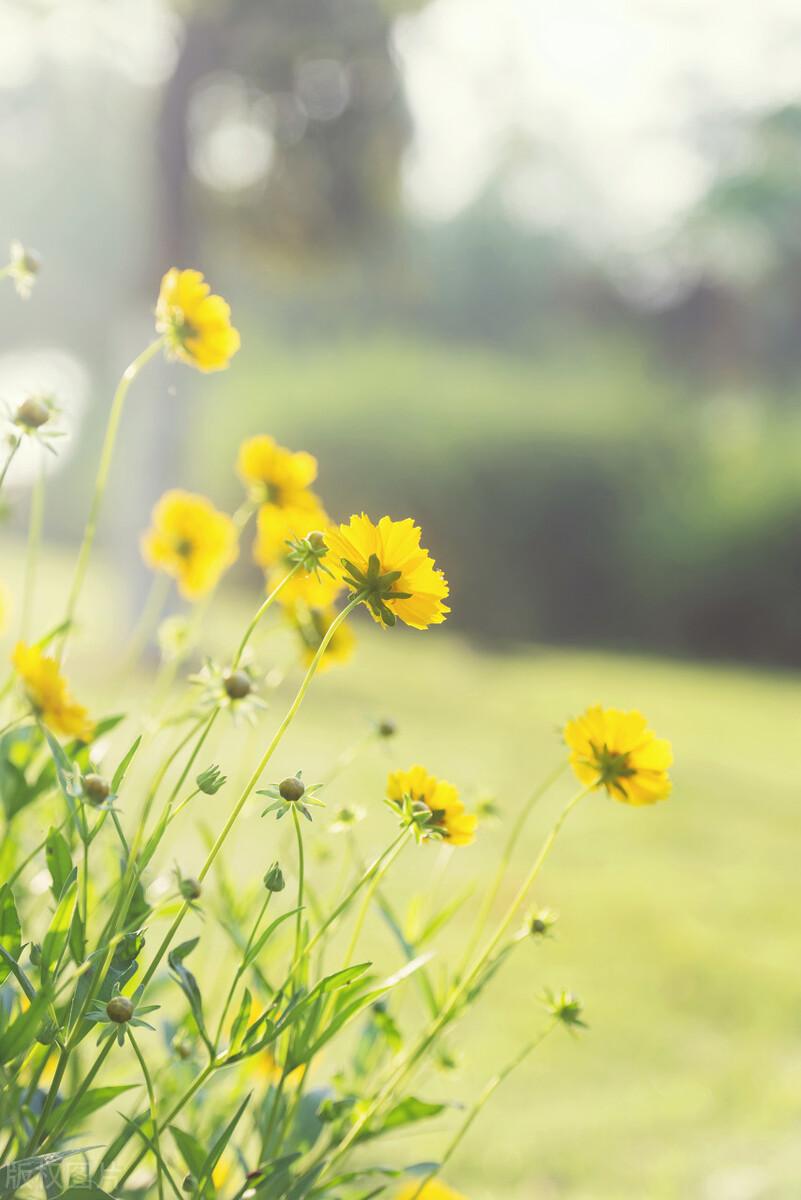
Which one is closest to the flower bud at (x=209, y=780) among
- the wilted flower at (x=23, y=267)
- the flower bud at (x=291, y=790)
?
the flower bud at (x=291, y=790)

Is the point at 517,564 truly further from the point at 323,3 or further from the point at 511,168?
the point at 511,168

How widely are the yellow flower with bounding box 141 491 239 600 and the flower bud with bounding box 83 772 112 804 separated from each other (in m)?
0.29

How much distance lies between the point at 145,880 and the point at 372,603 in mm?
223

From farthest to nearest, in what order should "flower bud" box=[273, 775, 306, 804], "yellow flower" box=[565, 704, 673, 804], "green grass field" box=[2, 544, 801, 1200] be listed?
"green grass field" box=[2, 544, 801, 1200] → "yellow flower" box=[565, 704, 673, 804] → "flower bud" box=[273, 775, 306, 804]

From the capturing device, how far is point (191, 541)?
2.31 ft

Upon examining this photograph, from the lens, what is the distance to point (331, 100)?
3.50m

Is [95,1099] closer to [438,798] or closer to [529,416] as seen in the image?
[438,798]

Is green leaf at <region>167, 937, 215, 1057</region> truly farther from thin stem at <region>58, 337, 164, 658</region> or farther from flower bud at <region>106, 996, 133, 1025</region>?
thin stem at <region>58, 337, 164, 658</region>

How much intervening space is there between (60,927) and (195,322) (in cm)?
26

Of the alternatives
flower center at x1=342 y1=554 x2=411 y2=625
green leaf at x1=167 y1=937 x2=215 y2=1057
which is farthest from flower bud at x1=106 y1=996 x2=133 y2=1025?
flower center at x1=342 y1=554 x2=411 y2=625

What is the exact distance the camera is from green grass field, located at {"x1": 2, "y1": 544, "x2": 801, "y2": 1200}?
1.10m

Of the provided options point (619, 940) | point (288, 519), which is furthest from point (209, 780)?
point (619, 940)

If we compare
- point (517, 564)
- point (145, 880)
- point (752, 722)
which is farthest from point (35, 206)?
point (145, 880)

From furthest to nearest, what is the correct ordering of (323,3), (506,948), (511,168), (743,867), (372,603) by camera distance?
(511,168) → (323,3) → (743,867) → (506,948) → (372,603)
